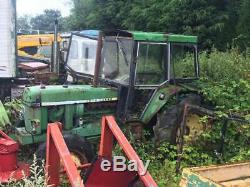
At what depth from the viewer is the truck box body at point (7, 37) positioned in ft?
34.0

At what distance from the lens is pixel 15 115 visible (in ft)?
23.1

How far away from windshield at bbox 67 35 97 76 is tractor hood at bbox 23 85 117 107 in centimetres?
95

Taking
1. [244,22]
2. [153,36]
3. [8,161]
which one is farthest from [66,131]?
[244,22]

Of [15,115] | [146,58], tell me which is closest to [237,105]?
[146,58]

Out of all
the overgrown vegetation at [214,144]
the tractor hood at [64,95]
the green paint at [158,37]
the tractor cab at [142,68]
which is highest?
the green paint at [158,37]

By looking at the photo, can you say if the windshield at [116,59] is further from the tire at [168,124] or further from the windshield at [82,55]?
the tire at [168,124]

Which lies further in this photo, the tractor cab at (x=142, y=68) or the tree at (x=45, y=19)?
the tree at (x=45, y=19)

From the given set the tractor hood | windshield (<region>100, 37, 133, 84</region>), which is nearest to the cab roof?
windshield (<region>100, 37, 133, 84</region>)

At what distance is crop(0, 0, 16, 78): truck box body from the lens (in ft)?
34.0

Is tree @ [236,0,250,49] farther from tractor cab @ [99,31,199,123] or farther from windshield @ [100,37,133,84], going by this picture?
windshield @ [100,37,133,84]

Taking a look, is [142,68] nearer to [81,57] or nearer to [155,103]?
[155,103]

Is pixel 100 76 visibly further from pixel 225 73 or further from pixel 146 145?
pixel 225 73

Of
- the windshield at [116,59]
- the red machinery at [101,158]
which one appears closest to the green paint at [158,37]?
the windshield at [116,59]

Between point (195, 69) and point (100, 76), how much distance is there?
5.43ft
